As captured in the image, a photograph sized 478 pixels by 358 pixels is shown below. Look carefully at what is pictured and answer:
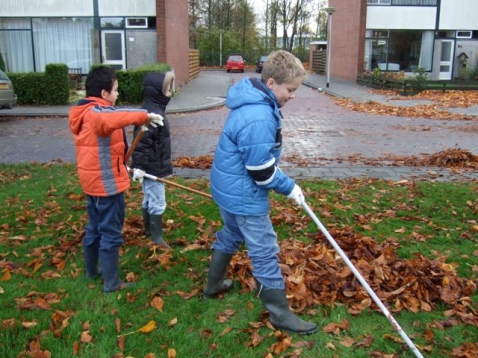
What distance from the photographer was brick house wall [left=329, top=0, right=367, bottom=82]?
1204 inches

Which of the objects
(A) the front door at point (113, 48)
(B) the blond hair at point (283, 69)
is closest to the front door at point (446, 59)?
(A) the front door at point (113, 48)

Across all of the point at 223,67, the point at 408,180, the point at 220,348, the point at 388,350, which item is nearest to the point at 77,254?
the point at 220,348

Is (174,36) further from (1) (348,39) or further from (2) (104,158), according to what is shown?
(2) (104,158)

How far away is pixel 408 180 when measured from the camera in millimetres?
7457

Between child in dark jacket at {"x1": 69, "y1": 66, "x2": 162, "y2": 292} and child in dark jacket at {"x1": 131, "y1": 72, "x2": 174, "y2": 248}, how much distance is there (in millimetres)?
481

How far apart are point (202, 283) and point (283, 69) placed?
1.89 meters

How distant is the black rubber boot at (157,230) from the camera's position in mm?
4871

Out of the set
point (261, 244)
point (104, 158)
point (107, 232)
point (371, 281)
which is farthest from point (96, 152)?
point (371, 281)

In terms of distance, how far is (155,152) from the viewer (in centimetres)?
471

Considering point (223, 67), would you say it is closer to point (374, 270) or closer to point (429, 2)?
→ point (429, 2)

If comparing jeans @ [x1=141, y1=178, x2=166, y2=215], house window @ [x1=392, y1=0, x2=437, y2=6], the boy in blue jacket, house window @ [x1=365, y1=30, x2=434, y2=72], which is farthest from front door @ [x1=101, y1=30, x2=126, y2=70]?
the boy in blue jacket

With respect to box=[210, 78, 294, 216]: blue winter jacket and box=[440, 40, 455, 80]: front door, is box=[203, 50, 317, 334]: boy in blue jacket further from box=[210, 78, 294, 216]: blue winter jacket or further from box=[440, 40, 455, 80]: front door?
box=[440, 40, 455, 80]: front door

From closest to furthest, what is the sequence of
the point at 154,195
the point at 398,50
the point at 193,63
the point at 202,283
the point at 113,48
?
the point at 202,283 → the point at 154,195 → the point at 113,48 → the point at 398,50 → the point at 193,63

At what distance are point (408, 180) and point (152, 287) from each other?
462 cm
